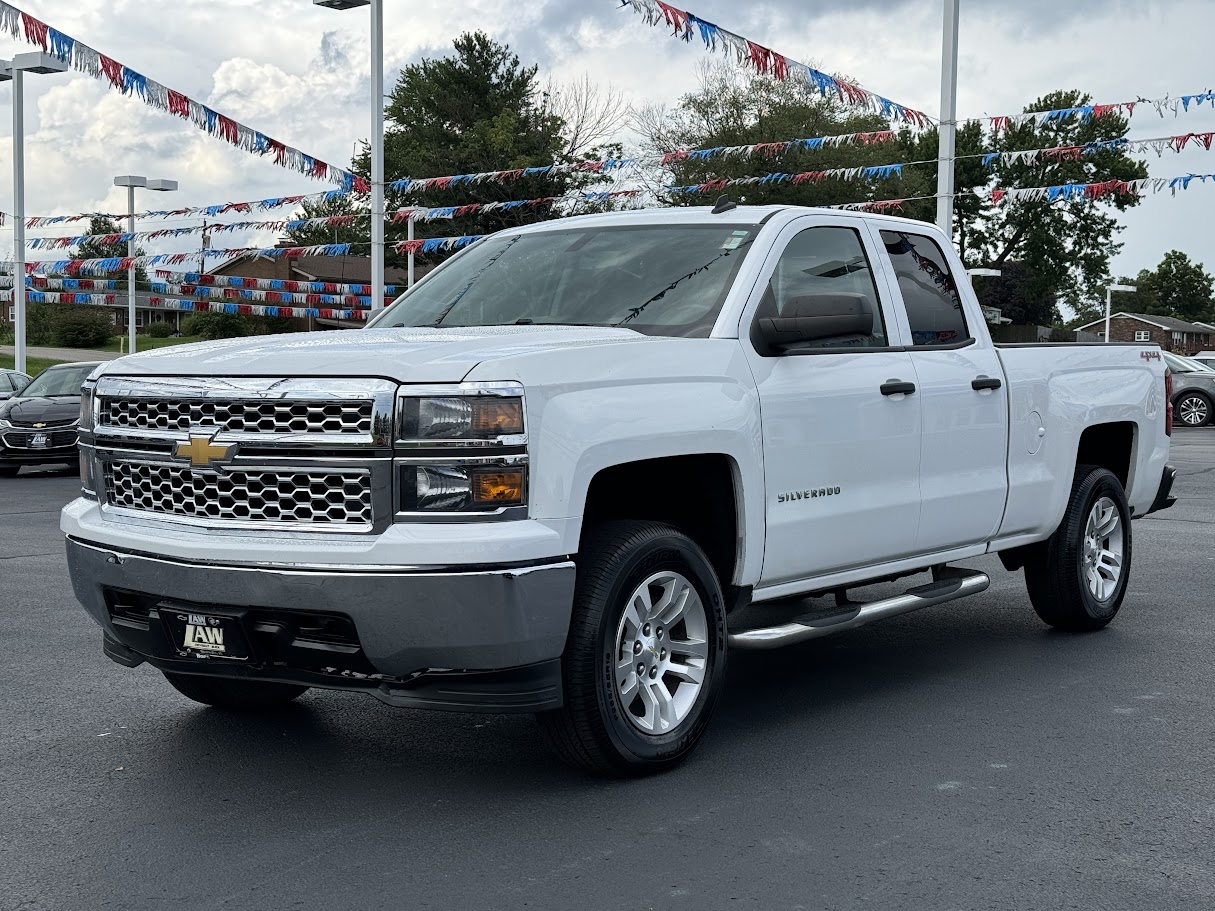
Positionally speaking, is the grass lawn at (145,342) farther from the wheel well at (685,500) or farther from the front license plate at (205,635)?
the front license plate at (205,635)

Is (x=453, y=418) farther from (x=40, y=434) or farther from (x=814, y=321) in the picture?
(x=40, y=434)

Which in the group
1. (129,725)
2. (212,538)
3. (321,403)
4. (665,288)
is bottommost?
(129,725)

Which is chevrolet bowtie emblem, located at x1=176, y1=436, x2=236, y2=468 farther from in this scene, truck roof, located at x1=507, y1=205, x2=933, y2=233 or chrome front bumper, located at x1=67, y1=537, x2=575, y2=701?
truck roof, located at x1=507, y1=205, x2=933, y2=233

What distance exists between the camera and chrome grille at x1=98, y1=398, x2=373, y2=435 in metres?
4.49

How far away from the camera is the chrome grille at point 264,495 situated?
452cm

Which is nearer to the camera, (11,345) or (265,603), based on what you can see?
(265,603)

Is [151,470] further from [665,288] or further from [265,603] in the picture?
[665,288]

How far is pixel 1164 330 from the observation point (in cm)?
12500

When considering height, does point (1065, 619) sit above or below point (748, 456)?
below

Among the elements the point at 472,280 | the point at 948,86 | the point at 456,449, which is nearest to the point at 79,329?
the point at 948,86

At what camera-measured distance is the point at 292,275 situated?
96.1 metres

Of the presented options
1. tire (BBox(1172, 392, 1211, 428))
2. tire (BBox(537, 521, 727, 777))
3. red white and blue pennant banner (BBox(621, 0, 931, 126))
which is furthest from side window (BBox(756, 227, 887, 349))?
tire (BBox(1172, 392, 1211, 428))

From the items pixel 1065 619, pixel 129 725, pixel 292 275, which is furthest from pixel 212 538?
pixel 292 275

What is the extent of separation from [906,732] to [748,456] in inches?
50.2
